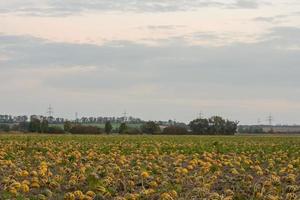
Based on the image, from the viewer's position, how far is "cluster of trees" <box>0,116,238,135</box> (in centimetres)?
9219

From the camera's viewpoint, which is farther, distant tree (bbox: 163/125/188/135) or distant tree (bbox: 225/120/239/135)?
distant tree (bbox: 225/120/239/135)

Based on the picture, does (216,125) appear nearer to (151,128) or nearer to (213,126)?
(213,126)

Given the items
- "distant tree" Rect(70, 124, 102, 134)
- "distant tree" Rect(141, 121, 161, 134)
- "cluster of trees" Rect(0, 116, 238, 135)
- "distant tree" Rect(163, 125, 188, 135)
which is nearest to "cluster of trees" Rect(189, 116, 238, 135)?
"cluster of trees" Rect(0, 116, 238, 135)

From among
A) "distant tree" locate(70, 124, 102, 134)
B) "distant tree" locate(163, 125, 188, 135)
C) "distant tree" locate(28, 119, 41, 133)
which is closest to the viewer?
"distant tree" locate(70, 124, 102, 134)

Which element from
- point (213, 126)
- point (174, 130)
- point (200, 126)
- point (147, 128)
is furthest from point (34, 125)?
point (213, 126)

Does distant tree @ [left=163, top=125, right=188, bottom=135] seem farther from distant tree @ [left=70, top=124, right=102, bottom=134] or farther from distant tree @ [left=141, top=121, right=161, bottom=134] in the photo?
distant tree @ [left=70, top=124, right=102, bottom=134]

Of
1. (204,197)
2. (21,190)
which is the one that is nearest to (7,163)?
(21,190)

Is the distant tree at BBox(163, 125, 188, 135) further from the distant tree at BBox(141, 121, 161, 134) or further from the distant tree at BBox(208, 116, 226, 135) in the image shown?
the distant tree at BBox(208, 116, 226, 135)

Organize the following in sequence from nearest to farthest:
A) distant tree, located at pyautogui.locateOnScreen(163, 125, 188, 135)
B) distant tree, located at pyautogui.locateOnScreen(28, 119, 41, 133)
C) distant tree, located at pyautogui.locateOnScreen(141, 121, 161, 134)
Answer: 1. distant tree, located at pyautogui.locateOnScreen(28, 119, 41, 133)
2. distant tree, located at pyautogui.locateOnScreen(141, 121, 161, 134)
3. distant tree, located at pyautogui.locateOnScreen(163, 125, 188, 135)

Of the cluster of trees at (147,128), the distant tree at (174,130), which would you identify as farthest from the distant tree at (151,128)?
the distant tree at (174,130)

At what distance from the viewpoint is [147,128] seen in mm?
97562

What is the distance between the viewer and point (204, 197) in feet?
32.4

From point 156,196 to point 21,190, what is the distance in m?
2.48

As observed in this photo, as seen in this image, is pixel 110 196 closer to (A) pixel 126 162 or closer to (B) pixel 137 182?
(B) pixel 137 182
